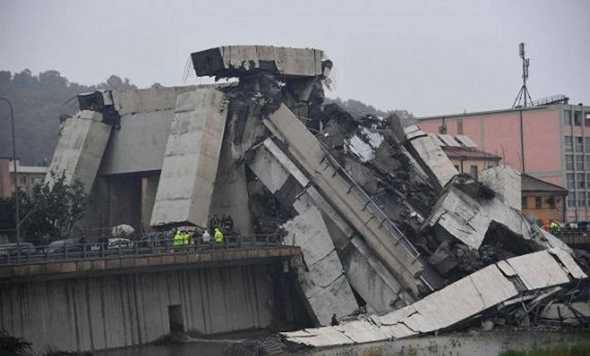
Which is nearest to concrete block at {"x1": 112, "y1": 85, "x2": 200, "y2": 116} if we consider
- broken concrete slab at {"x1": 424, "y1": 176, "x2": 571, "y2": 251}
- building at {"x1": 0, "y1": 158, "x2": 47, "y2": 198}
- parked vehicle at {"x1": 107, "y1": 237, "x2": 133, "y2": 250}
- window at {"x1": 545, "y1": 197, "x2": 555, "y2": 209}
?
broken concrete slab at {"x1": 424, "y1": 176, "x2": 571, "y2": 251}

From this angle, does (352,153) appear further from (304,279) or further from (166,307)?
(166,307)

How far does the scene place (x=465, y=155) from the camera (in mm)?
77062

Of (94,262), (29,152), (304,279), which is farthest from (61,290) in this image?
(29,152)

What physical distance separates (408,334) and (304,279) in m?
7.03

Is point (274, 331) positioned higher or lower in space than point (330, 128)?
lower

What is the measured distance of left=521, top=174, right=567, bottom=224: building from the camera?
78500mm

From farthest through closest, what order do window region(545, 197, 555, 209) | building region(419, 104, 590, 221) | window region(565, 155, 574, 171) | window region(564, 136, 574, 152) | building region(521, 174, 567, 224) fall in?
1. window region(565, 155, 574, 171)
2. window region(564, 136, 574, 152)
3. building region(419, 104, 590, 221)
4. window region(545, 197, 555, 209)
5. building region(521, 174, 567, 224)

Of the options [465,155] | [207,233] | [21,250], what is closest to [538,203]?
[465,155]

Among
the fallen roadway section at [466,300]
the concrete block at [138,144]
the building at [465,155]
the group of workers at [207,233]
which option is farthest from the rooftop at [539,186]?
the group of workers at [207,233]

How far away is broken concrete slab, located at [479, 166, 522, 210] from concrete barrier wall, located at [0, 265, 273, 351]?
1435cm

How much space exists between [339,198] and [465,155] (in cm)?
2989

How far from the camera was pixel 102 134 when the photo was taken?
59438 mm

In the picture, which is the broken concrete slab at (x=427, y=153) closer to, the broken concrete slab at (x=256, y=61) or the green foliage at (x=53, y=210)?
the broken concrete slab at (x=256, y=61)

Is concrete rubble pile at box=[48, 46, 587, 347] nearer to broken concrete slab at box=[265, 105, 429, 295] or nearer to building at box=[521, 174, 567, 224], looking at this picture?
broken concrete slab at box=[265, 105, 429, 295]
